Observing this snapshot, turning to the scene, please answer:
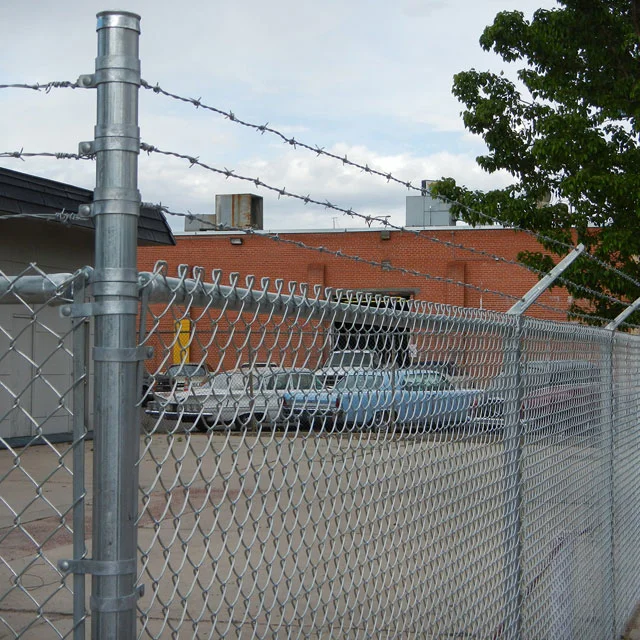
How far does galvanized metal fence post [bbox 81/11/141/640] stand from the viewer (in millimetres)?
1626

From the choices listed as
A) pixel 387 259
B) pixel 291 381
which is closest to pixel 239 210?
pixel 387 259

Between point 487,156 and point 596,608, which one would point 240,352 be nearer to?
point 596,608

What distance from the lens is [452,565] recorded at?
3.35 metres

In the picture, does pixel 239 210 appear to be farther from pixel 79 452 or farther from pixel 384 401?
pixel 79 452

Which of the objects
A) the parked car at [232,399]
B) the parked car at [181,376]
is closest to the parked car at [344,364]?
the parked car at [232,399]

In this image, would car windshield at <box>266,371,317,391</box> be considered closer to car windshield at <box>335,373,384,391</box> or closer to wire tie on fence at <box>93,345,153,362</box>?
car windshield at <box>335,373,384,391</box>

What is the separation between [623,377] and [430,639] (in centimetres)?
421

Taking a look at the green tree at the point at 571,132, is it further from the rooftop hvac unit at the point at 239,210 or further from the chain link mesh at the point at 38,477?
the rooftop hvac unit at the point at 239,210

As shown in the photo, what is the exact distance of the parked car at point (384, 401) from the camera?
2.44m

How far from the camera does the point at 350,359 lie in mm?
Result: 2664

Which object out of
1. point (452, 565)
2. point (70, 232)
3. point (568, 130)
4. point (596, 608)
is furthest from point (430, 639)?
point (70, 232)

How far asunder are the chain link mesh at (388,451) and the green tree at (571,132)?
33.2ft

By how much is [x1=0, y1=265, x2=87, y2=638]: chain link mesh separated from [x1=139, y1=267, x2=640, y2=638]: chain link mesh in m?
0.17

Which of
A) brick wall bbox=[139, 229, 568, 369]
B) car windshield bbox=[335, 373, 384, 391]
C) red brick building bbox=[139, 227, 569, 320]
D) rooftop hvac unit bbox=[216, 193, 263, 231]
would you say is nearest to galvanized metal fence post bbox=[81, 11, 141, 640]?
car windshield bbox=[335, 373, 384, 391]
